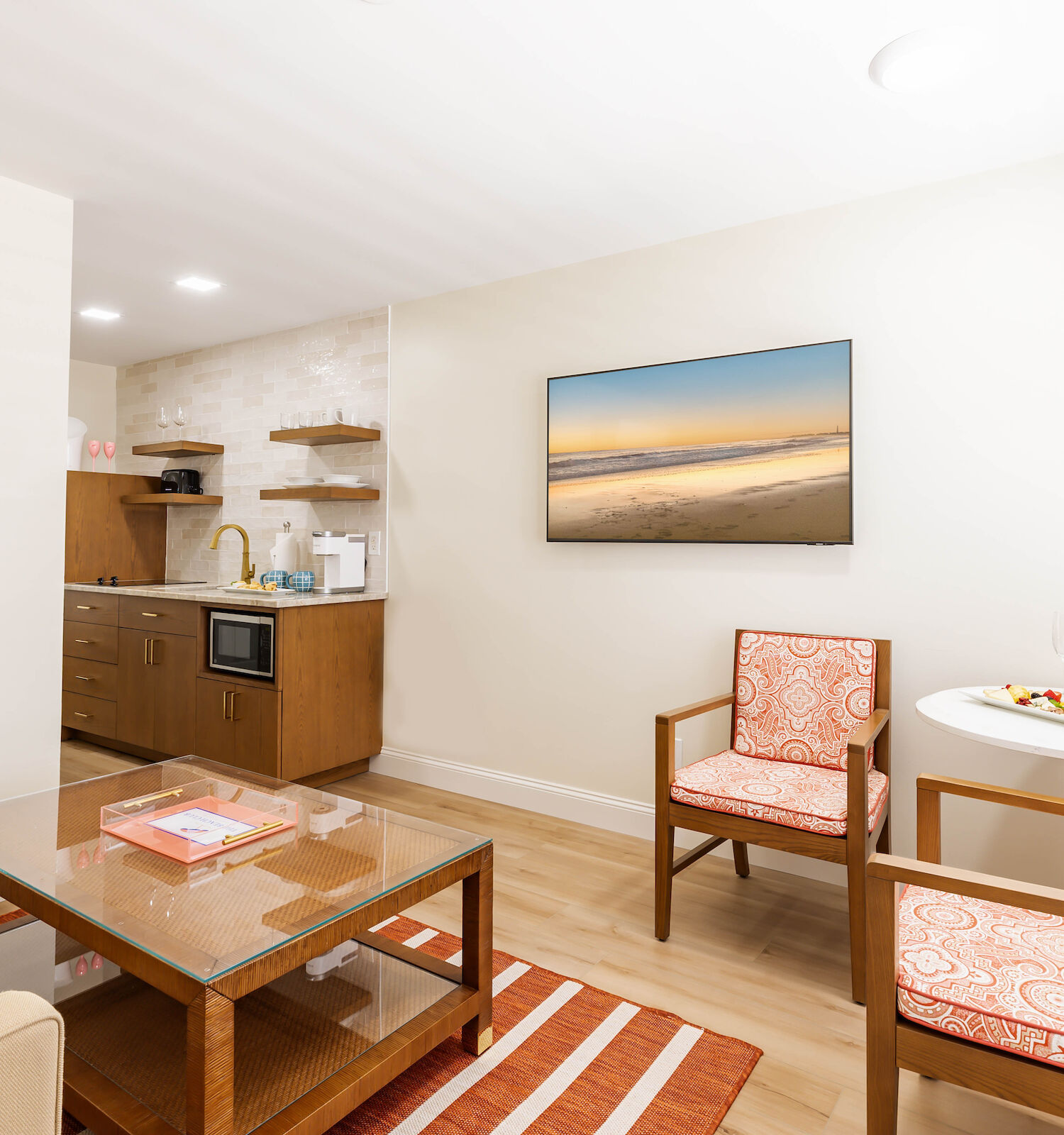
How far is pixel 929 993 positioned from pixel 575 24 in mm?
2162

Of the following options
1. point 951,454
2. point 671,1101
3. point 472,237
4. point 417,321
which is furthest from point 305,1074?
point 417,321

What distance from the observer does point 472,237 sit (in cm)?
312

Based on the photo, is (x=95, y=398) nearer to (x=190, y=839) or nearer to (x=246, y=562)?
(x=246, y=562)

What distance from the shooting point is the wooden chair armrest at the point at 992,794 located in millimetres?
1649

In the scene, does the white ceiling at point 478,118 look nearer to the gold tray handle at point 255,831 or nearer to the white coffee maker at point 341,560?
the white coffee maker at point 341,560

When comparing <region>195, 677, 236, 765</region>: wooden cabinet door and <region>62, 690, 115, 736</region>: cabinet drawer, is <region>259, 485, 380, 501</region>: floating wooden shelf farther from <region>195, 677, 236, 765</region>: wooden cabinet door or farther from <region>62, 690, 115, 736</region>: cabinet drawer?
<region>62, 690, 115, 736</region>: cabinet drawer

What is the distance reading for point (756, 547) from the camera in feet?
9.63

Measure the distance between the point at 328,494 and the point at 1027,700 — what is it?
315cm

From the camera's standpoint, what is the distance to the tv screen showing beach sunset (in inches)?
107

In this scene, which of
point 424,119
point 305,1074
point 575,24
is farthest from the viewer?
point 424,119

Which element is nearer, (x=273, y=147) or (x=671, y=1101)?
(x=671, y=1101)

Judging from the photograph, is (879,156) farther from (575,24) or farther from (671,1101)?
(671,1101)

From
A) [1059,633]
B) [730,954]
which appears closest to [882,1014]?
[730,954]

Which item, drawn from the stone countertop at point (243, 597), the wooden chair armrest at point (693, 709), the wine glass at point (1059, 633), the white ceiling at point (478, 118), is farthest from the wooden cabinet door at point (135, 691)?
the wine glass at point (1059, 633)
